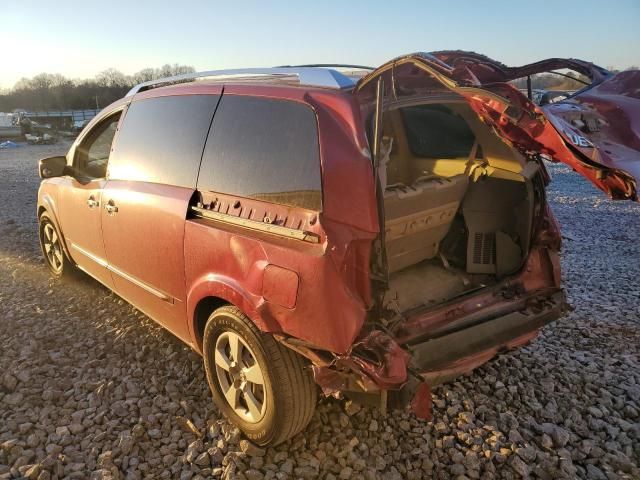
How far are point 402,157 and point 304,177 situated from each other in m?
1.59

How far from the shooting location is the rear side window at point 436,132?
3533 millimetres

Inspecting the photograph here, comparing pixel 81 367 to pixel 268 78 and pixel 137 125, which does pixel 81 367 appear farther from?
pixel 268 78

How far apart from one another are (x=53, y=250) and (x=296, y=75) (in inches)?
149

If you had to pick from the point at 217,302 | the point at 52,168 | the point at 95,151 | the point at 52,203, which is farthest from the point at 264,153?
the point at 52,203

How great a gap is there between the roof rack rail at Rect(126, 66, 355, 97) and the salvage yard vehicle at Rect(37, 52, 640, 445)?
1cm

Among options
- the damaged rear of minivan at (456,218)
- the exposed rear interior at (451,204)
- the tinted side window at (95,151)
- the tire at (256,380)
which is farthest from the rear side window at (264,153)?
the tinted side window at (95,151)

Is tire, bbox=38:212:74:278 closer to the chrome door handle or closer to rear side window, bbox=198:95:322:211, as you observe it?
the chrome door handle

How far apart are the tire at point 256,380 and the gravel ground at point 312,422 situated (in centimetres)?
15

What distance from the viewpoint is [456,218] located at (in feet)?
11.7

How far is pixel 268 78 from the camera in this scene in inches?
108

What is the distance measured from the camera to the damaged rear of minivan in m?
2.10

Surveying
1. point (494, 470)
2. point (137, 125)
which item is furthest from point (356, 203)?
point (137, 125)

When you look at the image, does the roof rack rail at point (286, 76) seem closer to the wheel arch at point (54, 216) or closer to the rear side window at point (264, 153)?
the rear side window at point (264, 153)

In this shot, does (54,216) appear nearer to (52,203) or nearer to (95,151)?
(52,203)
